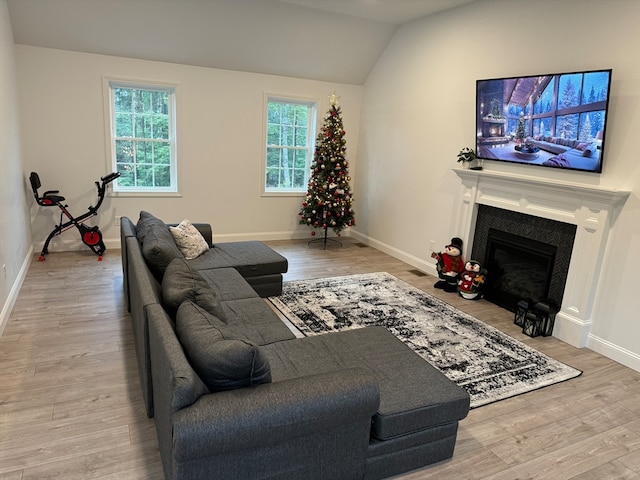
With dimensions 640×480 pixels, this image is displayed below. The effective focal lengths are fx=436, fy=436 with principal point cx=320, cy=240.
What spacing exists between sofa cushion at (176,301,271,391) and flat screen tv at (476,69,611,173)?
11.0ft

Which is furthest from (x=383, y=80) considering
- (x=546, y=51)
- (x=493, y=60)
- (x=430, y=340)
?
(x=430, y=340)

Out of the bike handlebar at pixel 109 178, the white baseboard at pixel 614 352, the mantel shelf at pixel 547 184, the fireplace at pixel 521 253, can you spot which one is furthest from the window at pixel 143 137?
the white baseboard at pixel 614 352

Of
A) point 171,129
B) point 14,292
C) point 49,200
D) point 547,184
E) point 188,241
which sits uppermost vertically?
point 171,129

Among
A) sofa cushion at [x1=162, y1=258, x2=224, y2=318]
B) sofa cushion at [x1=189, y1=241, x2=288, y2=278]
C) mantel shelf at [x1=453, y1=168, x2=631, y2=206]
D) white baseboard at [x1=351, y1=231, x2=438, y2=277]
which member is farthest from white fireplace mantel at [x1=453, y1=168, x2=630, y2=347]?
sofa cushion at [x1=162, y1=258, x2=224, y2=318]

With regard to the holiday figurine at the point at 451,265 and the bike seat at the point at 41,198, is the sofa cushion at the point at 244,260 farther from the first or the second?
the bike seat at the point at 41,198

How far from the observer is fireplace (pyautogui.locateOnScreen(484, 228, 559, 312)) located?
4.27m

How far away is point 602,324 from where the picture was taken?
376cm

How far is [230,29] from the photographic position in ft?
18.1

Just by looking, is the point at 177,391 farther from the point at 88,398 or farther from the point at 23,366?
the point at 23,366

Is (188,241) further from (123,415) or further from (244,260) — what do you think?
(123,415)

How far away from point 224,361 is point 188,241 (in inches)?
111

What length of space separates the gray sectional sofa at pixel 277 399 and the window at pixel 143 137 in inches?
147

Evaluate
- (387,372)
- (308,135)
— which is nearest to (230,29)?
(308,135)

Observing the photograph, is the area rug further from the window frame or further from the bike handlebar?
the bike handlebar
